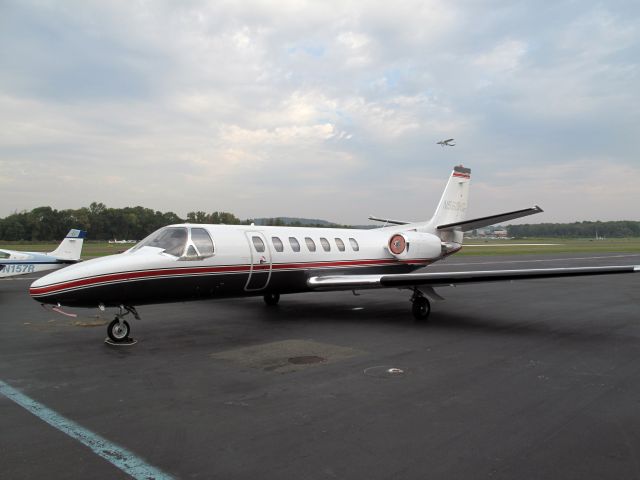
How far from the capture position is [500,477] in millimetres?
3945

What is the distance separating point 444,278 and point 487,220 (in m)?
4.04

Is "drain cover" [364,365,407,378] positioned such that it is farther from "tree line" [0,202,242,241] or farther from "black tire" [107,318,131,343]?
"tree line" [0,202,242,241]

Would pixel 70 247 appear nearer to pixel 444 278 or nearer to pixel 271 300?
pixel 271 300

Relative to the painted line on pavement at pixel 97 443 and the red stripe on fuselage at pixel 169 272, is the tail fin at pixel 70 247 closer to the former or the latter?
the red stripe on fuselage at pixel 169 272

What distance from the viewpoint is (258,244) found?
1166 cm

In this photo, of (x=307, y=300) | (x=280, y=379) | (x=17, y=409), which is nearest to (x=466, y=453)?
(x=280, y=379)

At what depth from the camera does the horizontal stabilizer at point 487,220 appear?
41.1ft


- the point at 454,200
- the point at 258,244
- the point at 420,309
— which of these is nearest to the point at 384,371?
the point at 420,309

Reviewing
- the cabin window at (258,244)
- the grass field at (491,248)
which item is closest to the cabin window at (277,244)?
the cabin window at (258,244)

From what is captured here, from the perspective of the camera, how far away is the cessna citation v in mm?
8906

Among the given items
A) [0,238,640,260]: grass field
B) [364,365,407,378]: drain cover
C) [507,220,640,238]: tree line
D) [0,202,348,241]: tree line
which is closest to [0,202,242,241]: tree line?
[0,202,348,241]: tree line

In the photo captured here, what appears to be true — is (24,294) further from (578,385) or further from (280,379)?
(578,385)

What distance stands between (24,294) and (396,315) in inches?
537

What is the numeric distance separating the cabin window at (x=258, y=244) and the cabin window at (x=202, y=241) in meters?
1.32
